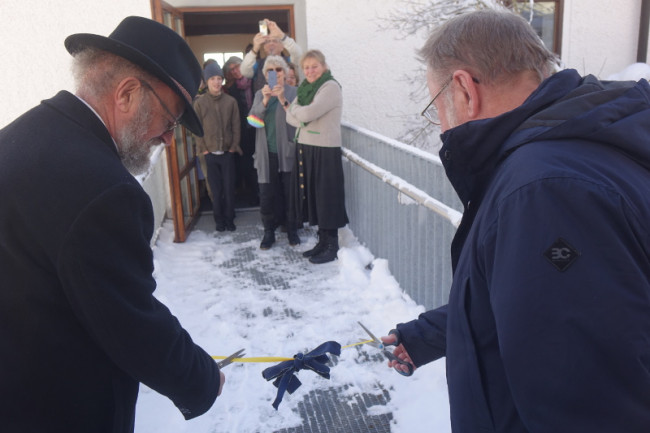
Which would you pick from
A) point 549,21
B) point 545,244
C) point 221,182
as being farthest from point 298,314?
point 549,21

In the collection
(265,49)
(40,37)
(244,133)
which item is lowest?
(244,133)

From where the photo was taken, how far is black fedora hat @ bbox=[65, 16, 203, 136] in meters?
1.68

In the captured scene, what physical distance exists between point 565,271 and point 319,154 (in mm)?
4742

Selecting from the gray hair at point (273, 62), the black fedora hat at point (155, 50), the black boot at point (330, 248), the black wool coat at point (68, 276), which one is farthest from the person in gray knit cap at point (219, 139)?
the black wool coat at point (68, 276)

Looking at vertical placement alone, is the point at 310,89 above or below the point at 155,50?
below

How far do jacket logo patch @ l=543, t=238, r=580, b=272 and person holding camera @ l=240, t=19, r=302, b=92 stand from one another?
5.78 meters

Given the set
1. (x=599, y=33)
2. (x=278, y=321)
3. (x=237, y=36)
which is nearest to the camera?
(x=278, y=321)

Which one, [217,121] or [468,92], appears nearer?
[468,92]

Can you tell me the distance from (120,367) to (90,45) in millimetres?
919

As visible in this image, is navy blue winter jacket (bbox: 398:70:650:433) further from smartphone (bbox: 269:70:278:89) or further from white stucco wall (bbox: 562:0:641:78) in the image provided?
white stucco wall (bbox: 562:0:641:78)

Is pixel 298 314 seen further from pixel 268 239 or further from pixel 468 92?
pixel 468 92

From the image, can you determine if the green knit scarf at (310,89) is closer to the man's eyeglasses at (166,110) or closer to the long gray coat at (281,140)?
the long gray coat at (281,140)

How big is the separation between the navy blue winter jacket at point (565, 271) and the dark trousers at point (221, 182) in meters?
5.89

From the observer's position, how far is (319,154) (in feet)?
18.7
